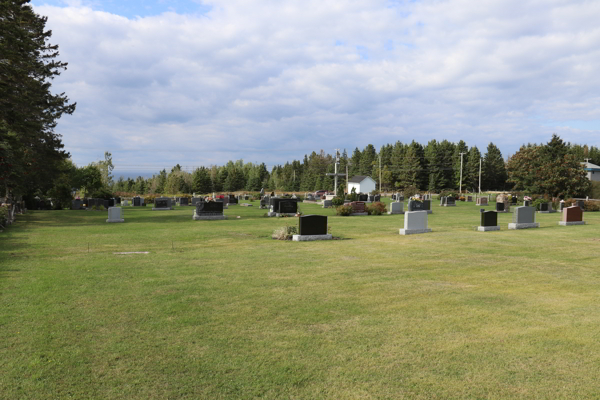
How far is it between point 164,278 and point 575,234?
15.6m

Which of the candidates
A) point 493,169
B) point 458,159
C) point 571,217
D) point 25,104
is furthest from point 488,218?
point 493,169

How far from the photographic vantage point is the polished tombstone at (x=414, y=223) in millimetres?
16109

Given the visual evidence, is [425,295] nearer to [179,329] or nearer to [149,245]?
[179,329]

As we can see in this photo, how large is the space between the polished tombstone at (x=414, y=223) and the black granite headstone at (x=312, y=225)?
3.54m

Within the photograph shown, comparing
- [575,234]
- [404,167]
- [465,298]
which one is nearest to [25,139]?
[465,298]

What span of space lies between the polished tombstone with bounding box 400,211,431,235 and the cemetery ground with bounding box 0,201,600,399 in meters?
5.03

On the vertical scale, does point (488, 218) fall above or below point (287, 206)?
below

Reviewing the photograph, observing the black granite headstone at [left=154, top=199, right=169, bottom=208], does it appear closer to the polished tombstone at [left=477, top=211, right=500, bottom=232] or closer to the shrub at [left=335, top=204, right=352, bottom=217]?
the shrub at [left=335, top=204, right=352, bottom=217]

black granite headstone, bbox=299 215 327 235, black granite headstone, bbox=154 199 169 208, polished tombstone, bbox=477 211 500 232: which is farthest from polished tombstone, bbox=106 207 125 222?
polished tombstone, bbox=477 211 500 232

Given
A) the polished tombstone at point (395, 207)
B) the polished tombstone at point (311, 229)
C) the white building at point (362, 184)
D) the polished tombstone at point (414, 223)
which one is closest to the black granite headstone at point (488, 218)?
the polished tombstone at point (414, 223)

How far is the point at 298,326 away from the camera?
5.50 m

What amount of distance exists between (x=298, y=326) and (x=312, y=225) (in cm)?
909

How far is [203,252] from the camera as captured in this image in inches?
460

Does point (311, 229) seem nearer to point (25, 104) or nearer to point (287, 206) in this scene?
point (287, 206)
